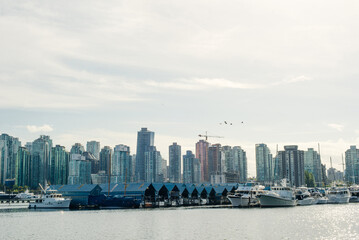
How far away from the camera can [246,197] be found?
14275cm

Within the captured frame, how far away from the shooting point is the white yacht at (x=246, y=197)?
470 feet

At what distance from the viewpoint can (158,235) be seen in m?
73.4

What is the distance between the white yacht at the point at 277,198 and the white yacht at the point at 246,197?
338 centimetres

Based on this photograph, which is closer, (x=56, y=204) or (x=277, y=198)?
(x=277, y=198)

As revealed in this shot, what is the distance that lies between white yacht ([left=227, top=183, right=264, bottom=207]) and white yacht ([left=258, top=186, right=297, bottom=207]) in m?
3.38

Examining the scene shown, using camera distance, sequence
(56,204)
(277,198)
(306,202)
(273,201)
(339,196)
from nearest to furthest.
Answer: (277,198)
(273,201)
(56,204)
(306,202)
(339,196)

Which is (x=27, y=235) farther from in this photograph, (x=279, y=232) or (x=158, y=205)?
(x=158, y=205)

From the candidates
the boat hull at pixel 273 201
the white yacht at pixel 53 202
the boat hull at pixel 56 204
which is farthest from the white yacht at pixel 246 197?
the white yacht at pixel 53 202

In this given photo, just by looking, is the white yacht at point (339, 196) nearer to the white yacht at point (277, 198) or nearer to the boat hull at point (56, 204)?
the white yacht at point (277, 198)

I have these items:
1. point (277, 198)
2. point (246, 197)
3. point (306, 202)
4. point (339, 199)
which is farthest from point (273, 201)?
point (339, 199)

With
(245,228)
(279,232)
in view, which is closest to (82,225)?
(245,228)

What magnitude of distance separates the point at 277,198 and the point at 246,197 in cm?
1040

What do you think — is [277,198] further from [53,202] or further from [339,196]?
[53,202]

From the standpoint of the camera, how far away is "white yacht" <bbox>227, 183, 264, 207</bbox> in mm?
143125
